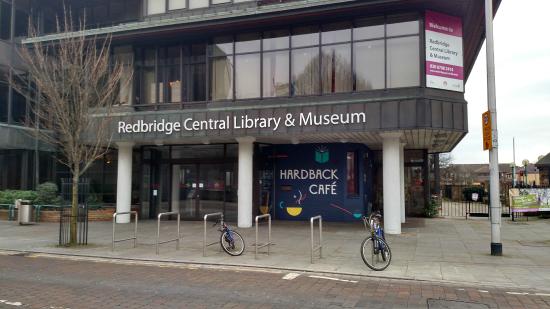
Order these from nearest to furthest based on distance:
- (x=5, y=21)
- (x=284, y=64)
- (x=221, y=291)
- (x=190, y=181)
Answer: (x=221, y=291) < (x=284, y=64) < (x=190, y=181) < (x=5, y=21)

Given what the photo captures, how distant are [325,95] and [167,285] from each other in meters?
10.00

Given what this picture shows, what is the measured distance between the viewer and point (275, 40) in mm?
17172

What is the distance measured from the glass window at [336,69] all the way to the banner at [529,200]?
10527 millimetres

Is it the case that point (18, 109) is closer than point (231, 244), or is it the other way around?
point (231, 244)

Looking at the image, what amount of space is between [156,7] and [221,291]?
1608 centimetres

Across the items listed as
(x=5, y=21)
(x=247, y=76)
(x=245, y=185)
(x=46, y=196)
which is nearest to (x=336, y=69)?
(x=247, y=76)

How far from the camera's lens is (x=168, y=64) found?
1898 cm

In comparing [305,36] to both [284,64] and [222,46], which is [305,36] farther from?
[222,46]

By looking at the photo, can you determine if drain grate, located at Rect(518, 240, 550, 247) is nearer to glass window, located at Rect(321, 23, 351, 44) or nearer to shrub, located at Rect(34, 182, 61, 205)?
glass window, located at Rect(321, 23, 351, 44)

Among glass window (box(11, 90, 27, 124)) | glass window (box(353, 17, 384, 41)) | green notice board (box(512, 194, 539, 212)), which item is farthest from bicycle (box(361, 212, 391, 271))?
glass window (box(11, 90, 27, 124))

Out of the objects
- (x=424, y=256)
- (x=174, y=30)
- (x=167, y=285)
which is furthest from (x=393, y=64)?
(x=167, y=285)

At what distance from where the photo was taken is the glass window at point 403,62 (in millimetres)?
15102

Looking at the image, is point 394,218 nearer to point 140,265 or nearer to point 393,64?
point 393,64

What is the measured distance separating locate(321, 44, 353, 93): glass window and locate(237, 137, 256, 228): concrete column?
11.7 ft
